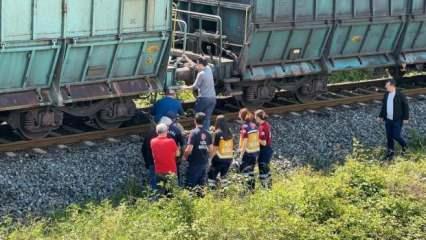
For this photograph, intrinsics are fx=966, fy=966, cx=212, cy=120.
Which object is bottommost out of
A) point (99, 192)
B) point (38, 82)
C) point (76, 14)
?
point (99, 192)

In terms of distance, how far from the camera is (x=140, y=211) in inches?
583

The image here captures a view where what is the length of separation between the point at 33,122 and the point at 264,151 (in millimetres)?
4358

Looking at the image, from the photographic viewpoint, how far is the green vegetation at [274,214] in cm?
1367

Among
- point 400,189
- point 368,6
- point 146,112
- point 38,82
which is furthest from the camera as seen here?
point 368,6

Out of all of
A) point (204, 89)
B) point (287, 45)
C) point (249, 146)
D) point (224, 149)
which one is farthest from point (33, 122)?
point (287, 45)

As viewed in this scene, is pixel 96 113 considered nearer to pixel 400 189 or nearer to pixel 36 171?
pixel 36 171

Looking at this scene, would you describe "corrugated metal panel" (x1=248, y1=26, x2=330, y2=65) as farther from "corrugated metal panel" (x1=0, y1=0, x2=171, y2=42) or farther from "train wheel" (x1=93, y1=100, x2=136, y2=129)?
"train wheel" (x1=93, y1=100, x2=136, y2=129)

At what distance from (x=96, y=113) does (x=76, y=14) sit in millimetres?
2160

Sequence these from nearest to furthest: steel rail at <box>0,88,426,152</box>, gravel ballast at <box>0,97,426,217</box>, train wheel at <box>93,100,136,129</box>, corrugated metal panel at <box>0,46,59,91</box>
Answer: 1. gravel ballast at <box>0,97,426,217</box>
2. corrugated metal panel at <box>0,46,59,91</box>
3. steel rail at <box>0,88,426,152</box>
4. train wheel at <box>93,100,136,129</box>

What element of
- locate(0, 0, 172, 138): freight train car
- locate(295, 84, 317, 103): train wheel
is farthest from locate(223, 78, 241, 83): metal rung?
locate(295, 84, 317, 103): train wheel

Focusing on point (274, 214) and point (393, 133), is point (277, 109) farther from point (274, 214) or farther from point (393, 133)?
point (274, 214)

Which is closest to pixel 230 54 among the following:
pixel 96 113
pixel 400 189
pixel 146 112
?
pixel 146 112

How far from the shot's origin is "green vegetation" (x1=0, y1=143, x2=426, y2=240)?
44.9 ft

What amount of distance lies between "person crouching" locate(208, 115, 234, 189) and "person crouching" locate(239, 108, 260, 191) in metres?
0.28
